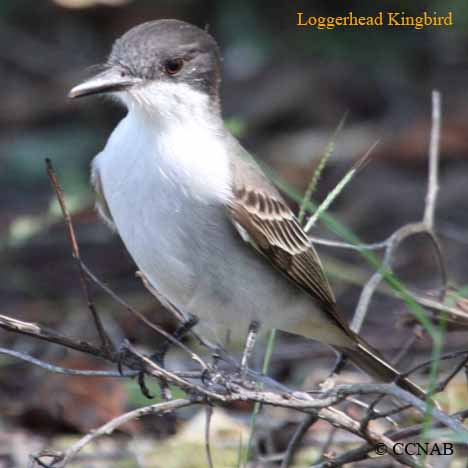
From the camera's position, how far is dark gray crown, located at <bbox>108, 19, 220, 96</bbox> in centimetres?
394

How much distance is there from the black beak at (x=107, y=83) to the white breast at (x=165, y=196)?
13 centimetres

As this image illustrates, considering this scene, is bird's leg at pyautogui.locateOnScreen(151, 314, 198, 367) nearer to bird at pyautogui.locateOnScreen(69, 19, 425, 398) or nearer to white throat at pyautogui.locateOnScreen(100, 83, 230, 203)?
bird at pyautogui.locateOnScreen(69, 19, 425, 398)

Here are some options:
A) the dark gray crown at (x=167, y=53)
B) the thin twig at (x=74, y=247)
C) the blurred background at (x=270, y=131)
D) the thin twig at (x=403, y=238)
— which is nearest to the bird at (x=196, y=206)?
the dark gray crown at (x=167, y=53)

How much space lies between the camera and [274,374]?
5.50m

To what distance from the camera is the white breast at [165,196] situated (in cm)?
372

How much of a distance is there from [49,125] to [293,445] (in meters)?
5.25

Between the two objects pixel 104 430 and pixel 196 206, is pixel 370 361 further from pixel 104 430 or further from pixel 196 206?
pixel 104 430

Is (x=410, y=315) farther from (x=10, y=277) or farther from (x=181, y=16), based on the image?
(x=181, y=16)

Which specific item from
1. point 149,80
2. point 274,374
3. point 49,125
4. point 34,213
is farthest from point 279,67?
point 149,80

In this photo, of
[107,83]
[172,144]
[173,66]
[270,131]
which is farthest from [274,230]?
[270,131]

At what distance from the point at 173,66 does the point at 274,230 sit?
0.72 meters

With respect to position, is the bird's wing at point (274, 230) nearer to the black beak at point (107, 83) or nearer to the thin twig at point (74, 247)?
the black beak at point (107, 83)

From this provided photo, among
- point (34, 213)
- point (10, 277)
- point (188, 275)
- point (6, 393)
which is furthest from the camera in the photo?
point (34, 213)

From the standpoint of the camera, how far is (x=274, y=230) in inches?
164
